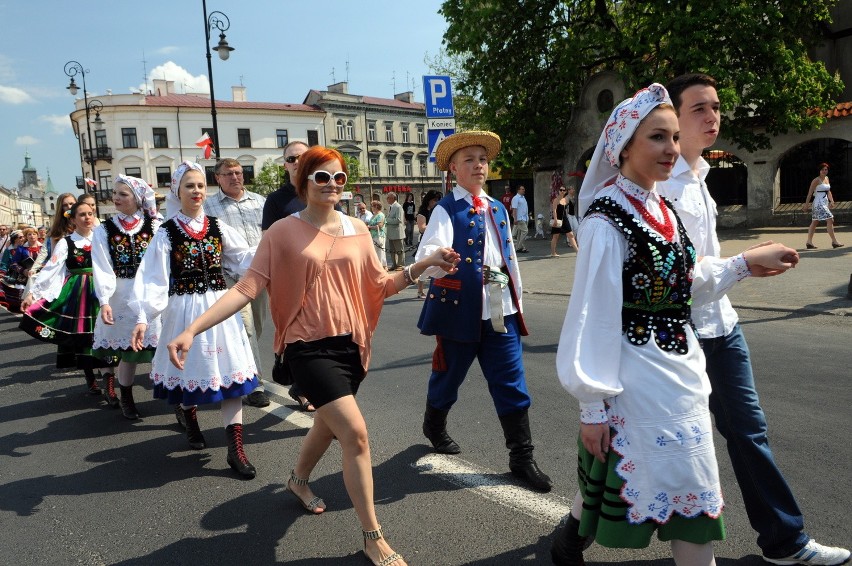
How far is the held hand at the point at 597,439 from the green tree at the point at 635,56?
1644 cm

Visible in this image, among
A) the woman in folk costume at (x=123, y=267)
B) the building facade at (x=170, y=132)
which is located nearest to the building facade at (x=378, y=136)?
the building facade at (x=170, y=132)

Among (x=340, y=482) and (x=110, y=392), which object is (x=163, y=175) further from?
(x=340, y=482)

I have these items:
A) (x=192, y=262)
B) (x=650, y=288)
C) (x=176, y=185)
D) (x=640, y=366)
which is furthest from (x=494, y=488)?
(x=176, y=185)

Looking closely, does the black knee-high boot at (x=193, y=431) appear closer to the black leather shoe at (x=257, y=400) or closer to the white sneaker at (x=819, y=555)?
the black leather shoe at (x=257, y=400)

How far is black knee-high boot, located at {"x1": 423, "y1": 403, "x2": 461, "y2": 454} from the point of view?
4380mm

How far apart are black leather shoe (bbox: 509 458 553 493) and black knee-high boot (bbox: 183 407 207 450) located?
239cm

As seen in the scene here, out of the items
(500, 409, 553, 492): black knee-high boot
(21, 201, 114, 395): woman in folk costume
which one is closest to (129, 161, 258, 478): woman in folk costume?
(500, 409, 553, 492): black knee-high boot

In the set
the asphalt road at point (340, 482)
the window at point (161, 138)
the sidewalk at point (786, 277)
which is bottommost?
the asphalt road at point (340, 482)

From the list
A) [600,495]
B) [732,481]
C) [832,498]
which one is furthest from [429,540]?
[832,498]

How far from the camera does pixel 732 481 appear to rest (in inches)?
147

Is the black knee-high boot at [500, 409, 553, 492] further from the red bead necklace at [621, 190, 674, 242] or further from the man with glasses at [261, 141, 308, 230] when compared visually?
the man with glasses at [261, 141, 308, 230]

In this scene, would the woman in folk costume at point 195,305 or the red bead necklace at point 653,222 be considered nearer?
the red bead necklace at point 653,222

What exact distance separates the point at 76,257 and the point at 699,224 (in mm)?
6402

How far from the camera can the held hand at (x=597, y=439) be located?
2.30 metres
